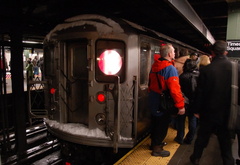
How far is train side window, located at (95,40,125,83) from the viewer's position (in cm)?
328

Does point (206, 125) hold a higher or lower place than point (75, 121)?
higher

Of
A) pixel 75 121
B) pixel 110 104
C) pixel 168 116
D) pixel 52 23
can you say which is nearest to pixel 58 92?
pixel 75 121

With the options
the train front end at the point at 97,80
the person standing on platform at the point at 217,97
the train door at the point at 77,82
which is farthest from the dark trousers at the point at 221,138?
the train door at the point at 77,82

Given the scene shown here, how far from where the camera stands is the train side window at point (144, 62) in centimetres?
365

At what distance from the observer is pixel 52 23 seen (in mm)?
5457

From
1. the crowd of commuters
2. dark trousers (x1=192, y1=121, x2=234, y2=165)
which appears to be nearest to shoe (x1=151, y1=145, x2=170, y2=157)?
the crowd of commuters

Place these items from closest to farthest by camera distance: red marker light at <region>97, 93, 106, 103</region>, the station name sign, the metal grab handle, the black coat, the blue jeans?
the black coat < the metal grab handle < red marker light at <region>97, 93, 106, 103</region> < the blue jeans < the station name sign

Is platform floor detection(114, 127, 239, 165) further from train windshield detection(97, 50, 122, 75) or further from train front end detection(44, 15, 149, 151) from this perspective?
train windshield detection(97, 50, 122, 75)

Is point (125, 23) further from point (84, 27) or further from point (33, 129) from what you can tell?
point (33, 129)

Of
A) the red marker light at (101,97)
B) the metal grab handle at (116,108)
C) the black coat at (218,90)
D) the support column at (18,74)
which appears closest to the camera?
the black coat at (218,90)

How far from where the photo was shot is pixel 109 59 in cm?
329

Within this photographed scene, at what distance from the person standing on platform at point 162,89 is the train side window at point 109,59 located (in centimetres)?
54

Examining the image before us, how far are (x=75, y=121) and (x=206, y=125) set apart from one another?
2374 mm

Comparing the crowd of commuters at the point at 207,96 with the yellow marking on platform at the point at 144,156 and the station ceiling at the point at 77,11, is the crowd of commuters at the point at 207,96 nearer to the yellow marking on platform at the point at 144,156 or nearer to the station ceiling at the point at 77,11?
the yellow marking on platform at the point at 144,156
